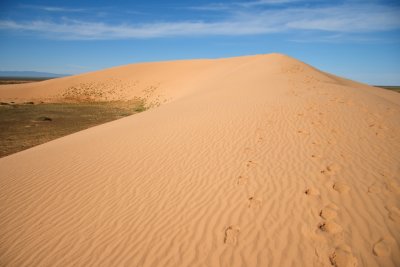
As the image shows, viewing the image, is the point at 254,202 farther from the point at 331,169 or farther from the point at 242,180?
the point at 331,169

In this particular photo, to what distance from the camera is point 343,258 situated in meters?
3.22

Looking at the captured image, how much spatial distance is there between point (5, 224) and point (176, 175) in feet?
11.1

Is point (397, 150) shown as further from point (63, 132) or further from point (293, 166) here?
point (63, 132)

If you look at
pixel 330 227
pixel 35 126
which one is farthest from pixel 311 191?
pixel 35 126

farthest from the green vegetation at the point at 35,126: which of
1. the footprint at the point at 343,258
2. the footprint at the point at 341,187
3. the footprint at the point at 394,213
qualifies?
the footprint at the point at 394,213

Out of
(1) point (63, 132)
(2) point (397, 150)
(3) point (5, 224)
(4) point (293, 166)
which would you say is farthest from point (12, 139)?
(2) point (397, 150)

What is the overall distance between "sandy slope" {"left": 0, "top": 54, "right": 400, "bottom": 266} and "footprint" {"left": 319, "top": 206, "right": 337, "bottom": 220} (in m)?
0.03

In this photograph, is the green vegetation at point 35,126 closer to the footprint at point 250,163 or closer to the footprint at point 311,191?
the footprint at point 250,163

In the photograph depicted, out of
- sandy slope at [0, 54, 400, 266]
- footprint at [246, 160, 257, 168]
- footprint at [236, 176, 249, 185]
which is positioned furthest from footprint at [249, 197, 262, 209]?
footprint at [246, 160, 257, 168]

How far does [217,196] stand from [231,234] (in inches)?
41.6

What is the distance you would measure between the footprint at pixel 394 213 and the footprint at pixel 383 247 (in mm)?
493

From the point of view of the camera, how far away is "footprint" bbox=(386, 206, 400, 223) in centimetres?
379

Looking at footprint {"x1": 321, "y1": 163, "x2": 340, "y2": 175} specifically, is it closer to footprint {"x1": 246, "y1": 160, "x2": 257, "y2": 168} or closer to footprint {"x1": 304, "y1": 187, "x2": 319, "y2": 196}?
footprint {"x1": 304, "y1": 187, "x2": 319, "y2": 196}

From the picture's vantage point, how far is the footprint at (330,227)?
143 inches
